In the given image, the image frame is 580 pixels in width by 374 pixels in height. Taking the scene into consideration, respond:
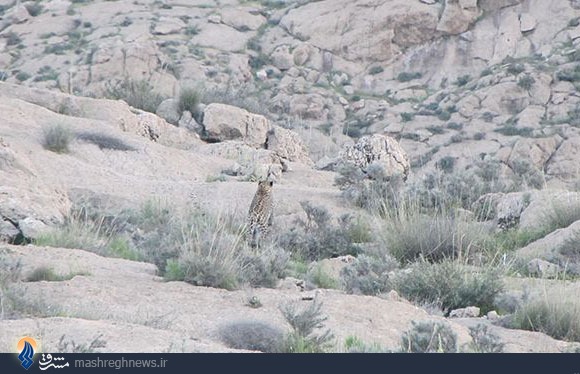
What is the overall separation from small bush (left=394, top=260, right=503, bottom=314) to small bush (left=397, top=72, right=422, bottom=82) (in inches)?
1236

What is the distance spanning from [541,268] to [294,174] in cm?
963

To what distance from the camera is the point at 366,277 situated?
880 cm

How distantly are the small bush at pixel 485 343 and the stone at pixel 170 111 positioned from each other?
16.8 meters

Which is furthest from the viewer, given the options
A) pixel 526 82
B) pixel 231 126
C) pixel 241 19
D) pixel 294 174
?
pixel 241 19

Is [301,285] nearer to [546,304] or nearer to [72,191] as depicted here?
[546,304]

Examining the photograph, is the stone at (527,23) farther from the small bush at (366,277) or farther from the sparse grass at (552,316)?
the sparse grass at (552,316)

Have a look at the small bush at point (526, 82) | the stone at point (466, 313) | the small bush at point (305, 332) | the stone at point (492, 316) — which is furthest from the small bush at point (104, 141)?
the small bush at point (526, 82)

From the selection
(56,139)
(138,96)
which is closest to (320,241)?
(56,139)

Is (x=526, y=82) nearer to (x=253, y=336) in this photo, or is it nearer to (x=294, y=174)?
(x=294, y=174)

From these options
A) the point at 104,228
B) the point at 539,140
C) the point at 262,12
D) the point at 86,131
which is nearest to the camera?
the point at 104,228

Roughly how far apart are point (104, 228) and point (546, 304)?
17.6ft

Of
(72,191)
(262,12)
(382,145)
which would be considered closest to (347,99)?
(262,12)

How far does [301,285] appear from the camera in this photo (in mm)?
8688

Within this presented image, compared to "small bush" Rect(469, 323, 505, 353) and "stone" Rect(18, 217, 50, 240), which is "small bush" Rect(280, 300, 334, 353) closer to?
"small bush" Rect(469, 323, 505, 353)
